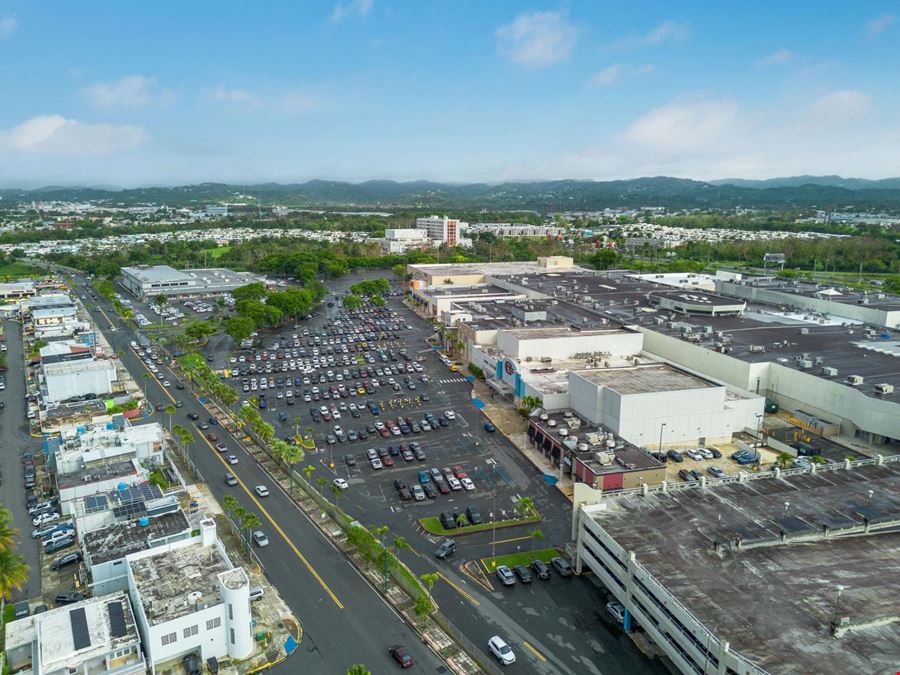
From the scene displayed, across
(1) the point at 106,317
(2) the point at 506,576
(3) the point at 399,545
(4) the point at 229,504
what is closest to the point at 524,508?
(2) the point at 506,576

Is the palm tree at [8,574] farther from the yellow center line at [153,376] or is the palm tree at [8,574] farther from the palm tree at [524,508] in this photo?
the yellow center line at [153,376]

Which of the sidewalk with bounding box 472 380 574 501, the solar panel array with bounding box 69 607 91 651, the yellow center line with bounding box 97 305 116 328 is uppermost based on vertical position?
the yellow center line with bounding box 97 305 116 328

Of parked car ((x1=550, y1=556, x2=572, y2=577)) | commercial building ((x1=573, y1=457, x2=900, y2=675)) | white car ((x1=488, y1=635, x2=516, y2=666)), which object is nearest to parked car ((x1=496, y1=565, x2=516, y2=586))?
parked car ((x1=550, y1=556, x2=572, y2=577))

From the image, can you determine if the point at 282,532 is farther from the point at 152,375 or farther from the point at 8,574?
the point at 152,375

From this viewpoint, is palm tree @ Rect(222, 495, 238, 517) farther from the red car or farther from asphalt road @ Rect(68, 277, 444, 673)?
the red car

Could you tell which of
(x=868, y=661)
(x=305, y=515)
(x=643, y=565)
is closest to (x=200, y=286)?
(x=305, y=515)

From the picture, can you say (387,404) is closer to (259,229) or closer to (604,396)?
(604,396)

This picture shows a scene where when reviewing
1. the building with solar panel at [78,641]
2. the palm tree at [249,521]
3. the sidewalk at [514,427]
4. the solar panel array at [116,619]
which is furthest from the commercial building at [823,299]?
the building with solar panel at [78,641]
